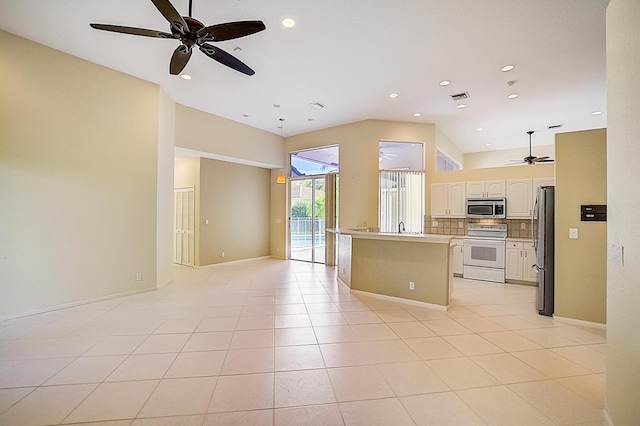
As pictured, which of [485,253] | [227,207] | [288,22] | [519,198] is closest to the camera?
[288,22]

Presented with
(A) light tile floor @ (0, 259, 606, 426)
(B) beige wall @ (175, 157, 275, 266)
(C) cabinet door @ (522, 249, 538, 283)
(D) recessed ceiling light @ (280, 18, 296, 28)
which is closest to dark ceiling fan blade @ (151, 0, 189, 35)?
(D) recessed ceiling light @ (280, 18, 296, 28)

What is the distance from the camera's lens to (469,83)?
4.74 metres

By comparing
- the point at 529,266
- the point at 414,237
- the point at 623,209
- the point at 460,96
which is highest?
the point at 460,96

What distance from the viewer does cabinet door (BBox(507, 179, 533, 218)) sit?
567cm

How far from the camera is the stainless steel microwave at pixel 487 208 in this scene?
5895 mm

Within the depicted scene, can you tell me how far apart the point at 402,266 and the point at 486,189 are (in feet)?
10.6

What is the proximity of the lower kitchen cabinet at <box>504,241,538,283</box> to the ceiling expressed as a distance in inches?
113

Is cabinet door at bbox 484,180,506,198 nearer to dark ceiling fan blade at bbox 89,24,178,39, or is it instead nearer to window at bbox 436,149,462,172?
window at bbox 436,149,462,172

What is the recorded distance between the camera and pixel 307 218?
8102 mm

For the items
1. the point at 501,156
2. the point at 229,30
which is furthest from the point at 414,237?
the point at 501,156

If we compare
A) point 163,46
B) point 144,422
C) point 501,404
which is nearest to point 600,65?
point 501,404

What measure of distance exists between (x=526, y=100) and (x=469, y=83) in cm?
166

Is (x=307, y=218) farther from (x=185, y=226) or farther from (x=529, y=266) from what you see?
(x=529, y=266)

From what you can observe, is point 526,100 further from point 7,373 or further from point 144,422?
point 7,373
